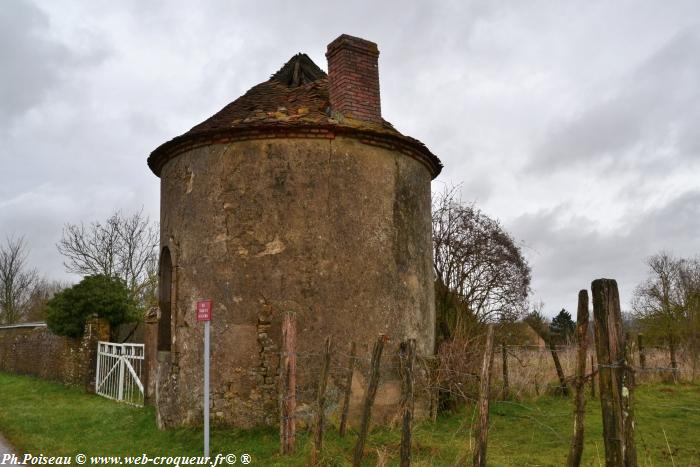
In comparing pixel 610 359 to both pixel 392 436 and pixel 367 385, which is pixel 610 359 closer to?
pixel 392 436

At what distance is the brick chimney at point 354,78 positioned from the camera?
401 inches

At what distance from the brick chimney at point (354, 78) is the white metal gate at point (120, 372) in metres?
8.43

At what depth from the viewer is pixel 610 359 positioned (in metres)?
4.49

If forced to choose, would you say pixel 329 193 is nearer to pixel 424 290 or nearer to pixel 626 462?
pixel 424 290

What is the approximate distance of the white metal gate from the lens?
1451 centimetres

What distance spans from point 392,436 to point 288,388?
190cm

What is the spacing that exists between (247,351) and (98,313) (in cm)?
1105

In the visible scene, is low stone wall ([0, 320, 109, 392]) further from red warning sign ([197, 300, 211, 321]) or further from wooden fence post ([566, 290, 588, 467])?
wooden fence post ([566, 290, 588, 467])

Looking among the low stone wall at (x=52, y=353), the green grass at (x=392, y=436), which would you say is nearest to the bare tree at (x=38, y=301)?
the low stone wall at (x=52, y=353)

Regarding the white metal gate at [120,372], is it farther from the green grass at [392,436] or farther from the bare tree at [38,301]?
the bare tree at [38,301]

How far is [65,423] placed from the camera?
36.9 ft

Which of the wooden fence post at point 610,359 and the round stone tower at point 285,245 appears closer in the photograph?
the wooden fence post at point 610,359

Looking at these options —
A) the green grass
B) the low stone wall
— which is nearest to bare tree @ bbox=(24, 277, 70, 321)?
the low stone wall

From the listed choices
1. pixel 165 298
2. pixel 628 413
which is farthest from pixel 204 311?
pixel 628 413
